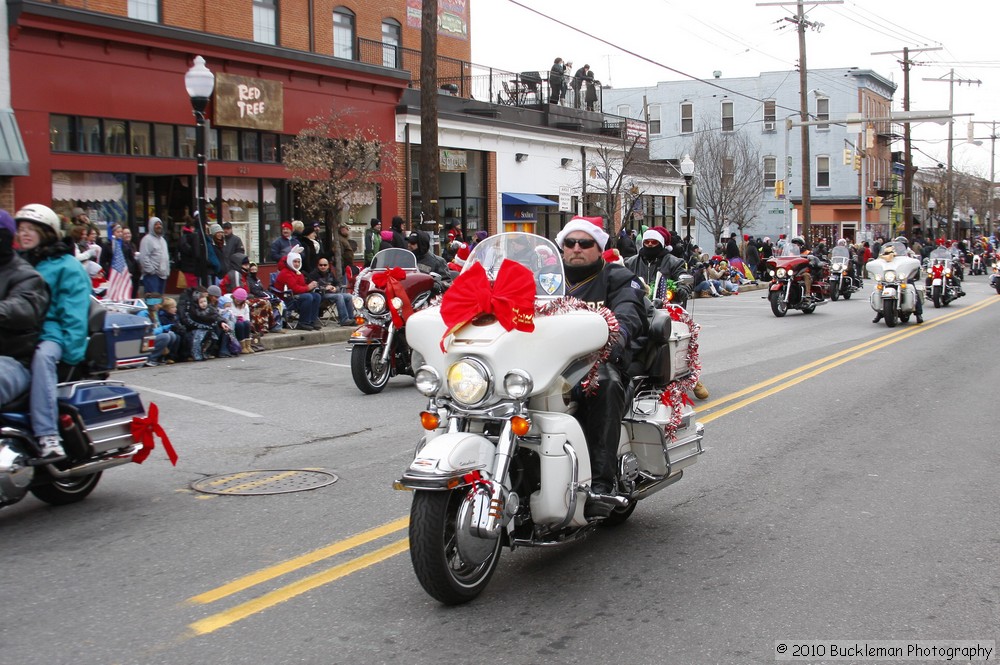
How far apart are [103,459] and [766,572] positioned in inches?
169

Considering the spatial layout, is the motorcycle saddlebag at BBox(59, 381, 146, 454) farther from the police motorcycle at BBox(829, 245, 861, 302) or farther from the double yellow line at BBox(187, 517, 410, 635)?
the police motorcycle at BBox(829, 245, 861, 302)

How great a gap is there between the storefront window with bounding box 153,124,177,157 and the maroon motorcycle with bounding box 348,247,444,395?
11.8 m

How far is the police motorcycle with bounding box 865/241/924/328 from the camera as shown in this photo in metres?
19.7

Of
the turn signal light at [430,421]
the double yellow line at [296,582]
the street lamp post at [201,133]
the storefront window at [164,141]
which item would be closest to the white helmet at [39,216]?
the double yellow line at [296,582]

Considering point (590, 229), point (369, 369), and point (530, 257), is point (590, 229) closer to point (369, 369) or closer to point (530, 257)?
point (530, 257)

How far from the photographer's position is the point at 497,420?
491 cm

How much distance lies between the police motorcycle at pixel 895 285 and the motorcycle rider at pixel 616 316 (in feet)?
49.8

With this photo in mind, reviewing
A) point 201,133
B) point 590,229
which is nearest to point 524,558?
point 590,229

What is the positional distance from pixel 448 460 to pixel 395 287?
7.31 meters

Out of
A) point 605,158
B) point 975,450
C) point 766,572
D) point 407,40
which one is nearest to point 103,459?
point 766,572

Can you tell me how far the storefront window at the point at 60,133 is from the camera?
19.9 m

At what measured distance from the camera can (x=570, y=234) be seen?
585 centimetres

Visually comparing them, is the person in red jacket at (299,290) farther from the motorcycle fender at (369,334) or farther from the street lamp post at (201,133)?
the motorcycle fender at (369,334)

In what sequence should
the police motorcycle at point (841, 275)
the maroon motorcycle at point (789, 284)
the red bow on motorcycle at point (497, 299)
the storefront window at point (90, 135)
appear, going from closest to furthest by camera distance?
the red bow on motorcycle at point (497, 299)
the storefront window at point (90, 135)
the maroon motorcycle at point (789, 284)
the police motorcycle at point (841, 275)
